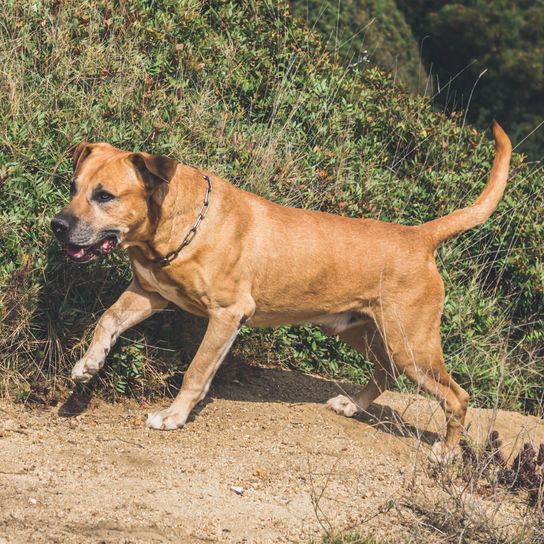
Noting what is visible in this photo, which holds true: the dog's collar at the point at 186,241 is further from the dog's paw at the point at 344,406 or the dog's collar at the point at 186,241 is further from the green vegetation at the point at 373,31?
the green vegetation at the point at 373,31

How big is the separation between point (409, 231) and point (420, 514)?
6.90ft

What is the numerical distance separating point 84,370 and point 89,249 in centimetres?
76

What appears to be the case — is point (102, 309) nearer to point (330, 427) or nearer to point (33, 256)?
point (33, 256)

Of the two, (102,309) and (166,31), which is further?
(166,31)

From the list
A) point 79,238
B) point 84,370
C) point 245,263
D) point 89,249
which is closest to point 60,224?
point 79,238

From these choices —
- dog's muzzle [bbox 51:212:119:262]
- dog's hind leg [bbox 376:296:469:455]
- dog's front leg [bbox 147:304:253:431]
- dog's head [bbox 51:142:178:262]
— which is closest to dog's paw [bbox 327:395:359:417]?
dog's hind leg [bbox 376:296:469:455]

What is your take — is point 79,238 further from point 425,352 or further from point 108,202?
point 425,352

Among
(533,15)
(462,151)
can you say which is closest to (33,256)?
(462,151)

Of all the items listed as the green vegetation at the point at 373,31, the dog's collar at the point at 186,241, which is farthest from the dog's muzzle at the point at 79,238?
the green vegetation at the point at 373,31

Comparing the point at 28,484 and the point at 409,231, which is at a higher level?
the point at 409,231

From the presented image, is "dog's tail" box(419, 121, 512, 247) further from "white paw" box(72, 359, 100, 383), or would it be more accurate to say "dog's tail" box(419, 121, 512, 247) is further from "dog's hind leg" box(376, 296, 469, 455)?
"white paw" box(72, 359, 100, 383)

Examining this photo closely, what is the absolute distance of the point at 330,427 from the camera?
6.24 m

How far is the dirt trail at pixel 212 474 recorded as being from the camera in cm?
442

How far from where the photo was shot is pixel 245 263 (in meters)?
5.83
